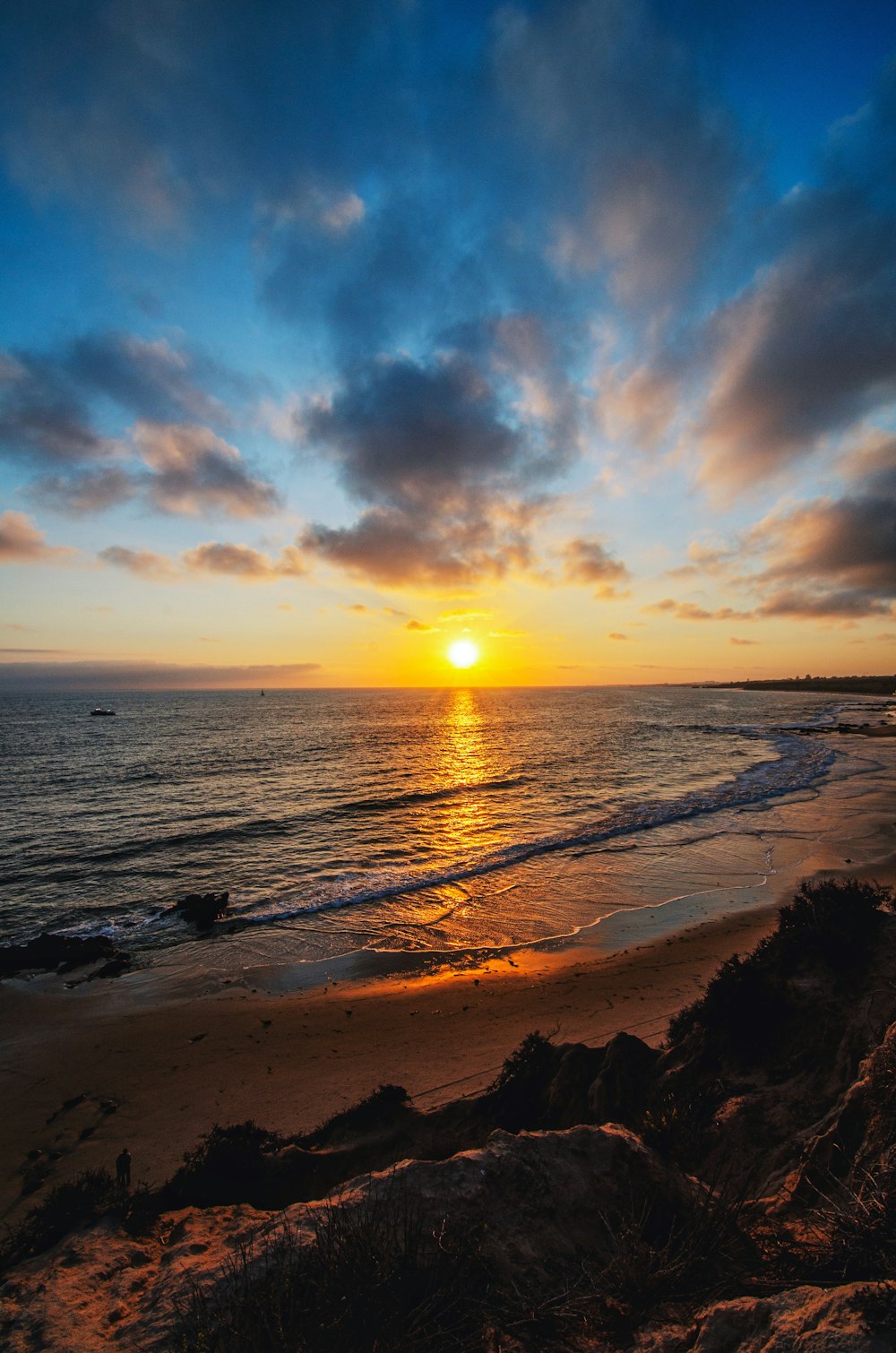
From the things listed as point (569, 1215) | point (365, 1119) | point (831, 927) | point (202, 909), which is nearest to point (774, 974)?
point (831, 927)

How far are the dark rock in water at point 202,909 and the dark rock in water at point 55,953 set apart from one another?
2.07 metres

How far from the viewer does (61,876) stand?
768 inches

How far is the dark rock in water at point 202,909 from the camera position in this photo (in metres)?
15.6

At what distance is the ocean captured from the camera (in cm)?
1592

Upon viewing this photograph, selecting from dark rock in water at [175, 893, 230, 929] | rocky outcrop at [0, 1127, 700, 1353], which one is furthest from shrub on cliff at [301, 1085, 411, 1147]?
dark rock in water at [175, 893, 230, 929]

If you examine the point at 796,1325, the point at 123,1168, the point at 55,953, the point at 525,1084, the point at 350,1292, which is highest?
the point at 796,1325

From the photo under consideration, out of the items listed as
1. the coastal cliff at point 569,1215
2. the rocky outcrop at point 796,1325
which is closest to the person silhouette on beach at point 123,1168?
the coastal cliff at point 569,1215

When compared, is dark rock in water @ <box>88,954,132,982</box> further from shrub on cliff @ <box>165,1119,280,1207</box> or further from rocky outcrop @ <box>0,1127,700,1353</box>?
rocky outcrop @ <box>0,1127,700,1353</box>

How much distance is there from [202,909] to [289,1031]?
24.3 feet

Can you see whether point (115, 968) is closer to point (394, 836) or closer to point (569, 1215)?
point (394, 836)

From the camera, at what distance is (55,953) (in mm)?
13648

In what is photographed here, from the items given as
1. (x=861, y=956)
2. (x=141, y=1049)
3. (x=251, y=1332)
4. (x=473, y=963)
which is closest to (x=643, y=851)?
(x=473, y=963)

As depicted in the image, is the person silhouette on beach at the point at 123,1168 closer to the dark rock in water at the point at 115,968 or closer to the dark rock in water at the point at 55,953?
the dark rock in water at the point at 115,968

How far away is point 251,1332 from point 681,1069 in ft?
16.2
